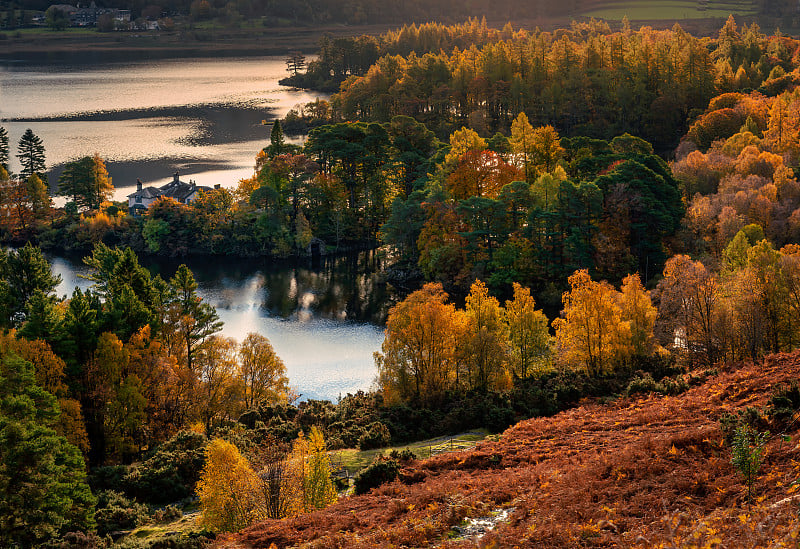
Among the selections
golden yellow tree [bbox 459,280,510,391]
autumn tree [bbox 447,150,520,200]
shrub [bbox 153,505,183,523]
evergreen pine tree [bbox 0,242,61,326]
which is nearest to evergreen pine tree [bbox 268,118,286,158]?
Result: autumn tree [bbox 447,150,520,200]

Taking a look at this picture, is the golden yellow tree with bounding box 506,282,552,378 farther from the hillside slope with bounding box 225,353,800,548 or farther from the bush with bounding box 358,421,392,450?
the hillside slope with bounding box 225,353,800,548

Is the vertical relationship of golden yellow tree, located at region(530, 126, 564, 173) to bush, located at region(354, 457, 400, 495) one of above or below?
above

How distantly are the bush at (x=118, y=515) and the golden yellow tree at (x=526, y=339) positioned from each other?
862 inches

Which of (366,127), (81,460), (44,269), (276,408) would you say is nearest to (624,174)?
(366,127)

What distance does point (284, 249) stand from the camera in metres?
83.4

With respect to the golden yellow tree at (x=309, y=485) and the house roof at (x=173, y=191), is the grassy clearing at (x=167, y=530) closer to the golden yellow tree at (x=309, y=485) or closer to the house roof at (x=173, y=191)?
the golden yellow tree at (x=309, y=485)

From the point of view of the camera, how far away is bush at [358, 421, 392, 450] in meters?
37.7

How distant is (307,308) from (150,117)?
3405 inches

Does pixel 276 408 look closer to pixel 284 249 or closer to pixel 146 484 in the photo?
pixel 146 484

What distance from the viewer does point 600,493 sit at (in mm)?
21281

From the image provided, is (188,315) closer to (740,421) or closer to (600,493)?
(600,493)

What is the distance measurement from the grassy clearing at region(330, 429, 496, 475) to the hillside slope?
3960 mm

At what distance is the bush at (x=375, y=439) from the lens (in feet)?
124

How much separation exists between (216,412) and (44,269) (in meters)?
16.3
